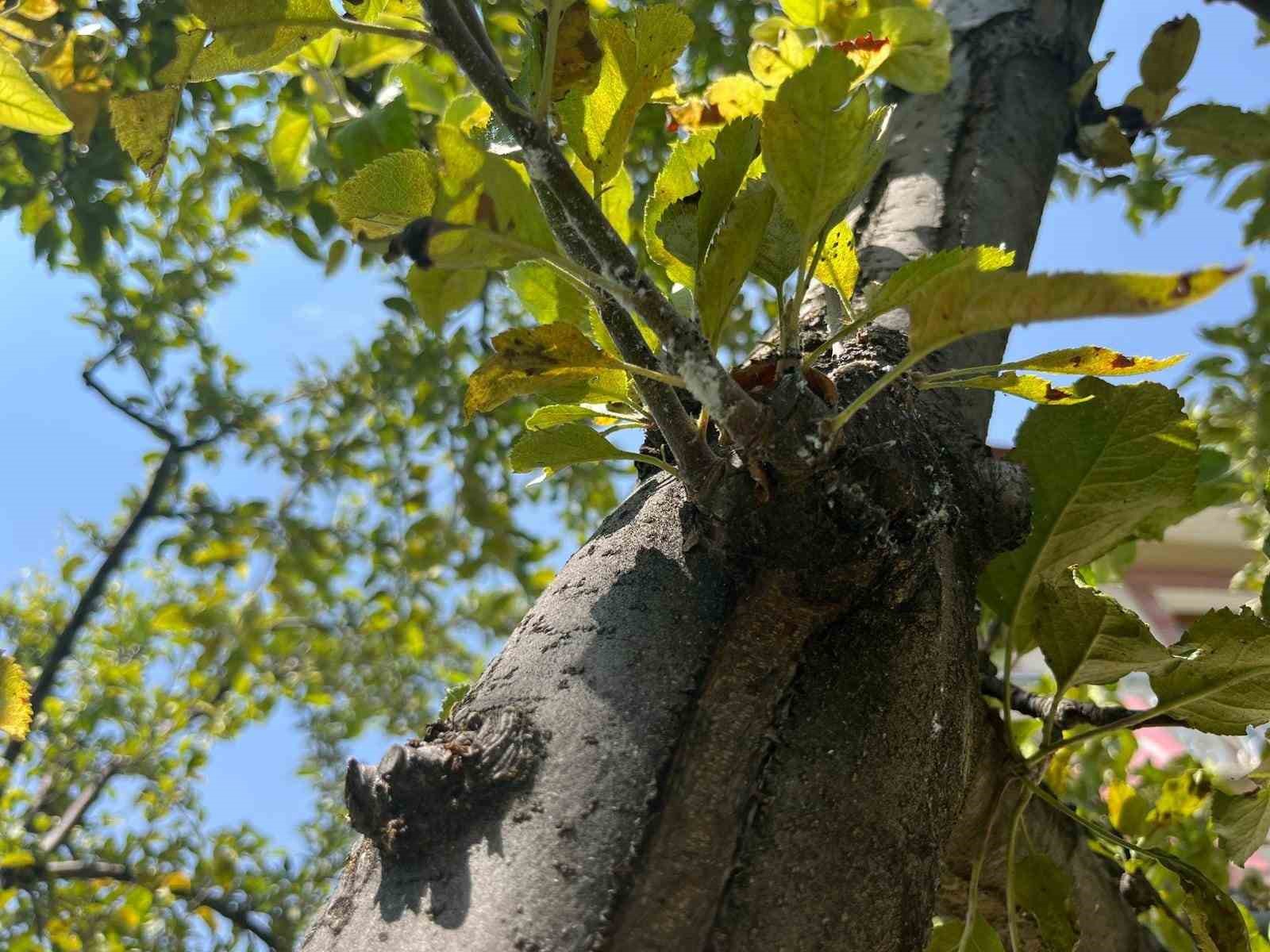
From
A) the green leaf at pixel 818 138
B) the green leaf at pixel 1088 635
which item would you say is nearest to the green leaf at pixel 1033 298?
the green leaf at pixel 818 138

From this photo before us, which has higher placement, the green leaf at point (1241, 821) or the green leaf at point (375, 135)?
the green leaf at point (375, 135)

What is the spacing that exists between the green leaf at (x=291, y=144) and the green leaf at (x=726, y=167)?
79cm

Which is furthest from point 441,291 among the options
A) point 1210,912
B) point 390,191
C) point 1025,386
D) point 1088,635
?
point 1210,912

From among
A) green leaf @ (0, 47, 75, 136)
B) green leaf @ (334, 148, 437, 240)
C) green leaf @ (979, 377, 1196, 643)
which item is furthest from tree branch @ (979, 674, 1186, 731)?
green leaf @ (0, 47, 75, 136)

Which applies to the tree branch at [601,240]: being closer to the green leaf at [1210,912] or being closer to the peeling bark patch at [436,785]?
the peeling bark patch at [436,785]

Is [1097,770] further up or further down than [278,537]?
further down

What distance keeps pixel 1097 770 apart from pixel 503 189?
187cm

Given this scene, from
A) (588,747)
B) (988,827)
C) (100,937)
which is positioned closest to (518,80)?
(588,747)

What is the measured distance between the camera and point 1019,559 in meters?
0.67

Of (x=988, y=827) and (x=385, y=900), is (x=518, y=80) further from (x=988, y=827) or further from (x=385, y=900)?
(x=988, y=827)

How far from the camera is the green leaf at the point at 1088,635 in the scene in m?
0.70

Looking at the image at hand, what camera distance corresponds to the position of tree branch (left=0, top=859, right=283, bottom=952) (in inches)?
97.5

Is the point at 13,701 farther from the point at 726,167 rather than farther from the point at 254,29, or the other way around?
the point at 726,167

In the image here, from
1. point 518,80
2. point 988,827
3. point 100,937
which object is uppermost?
point 518,80
